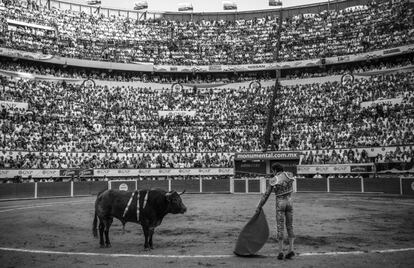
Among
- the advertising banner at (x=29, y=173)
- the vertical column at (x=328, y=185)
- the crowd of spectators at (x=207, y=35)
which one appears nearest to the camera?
the advertising banner at (x=29, y=173)

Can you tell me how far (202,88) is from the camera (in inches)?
1773

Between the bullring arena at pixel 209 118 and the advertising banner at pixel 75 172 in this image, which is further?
the advertising banner at pixel 75 172

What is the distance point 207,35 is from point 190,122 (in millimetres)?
17480

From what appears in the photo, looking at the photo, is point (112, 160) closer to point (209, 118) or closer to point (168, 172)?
point (168, 172)

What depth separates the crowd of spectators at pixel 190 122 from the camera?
31297mm

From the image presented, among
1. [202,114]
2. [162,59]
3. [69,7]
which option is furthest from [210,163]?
[69,7]

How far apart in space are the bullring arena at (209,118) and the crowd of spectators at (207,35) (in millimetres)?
226

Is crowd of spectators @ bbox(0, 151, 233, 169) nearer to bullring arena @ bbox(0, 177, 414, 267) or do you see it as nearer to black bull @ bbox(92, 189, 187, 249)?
bullring arena @ bbox(0, 177, 414, 267)

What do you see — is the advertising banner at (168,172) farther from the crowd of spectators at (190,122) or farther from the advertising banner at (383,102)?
the advertising banner at (383,102)

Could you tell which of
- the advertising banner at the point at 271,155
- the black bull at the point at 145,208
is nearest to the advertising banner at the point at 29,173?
the advertising banner at the point at 271,155

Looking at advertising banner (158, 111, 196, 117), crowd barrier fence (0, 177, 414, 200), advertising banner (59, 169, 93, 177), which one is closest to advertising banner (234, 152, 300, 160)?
crowd barrier fence (0, 177, 414, 200)

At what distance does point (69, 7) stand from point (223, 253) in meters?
52.9

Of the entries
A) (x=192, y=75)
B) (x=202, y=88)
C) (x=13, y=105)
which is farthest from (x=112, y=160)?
(x=192, y=75)

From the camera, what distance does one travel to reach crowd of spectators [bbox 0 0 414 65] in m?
41.3
